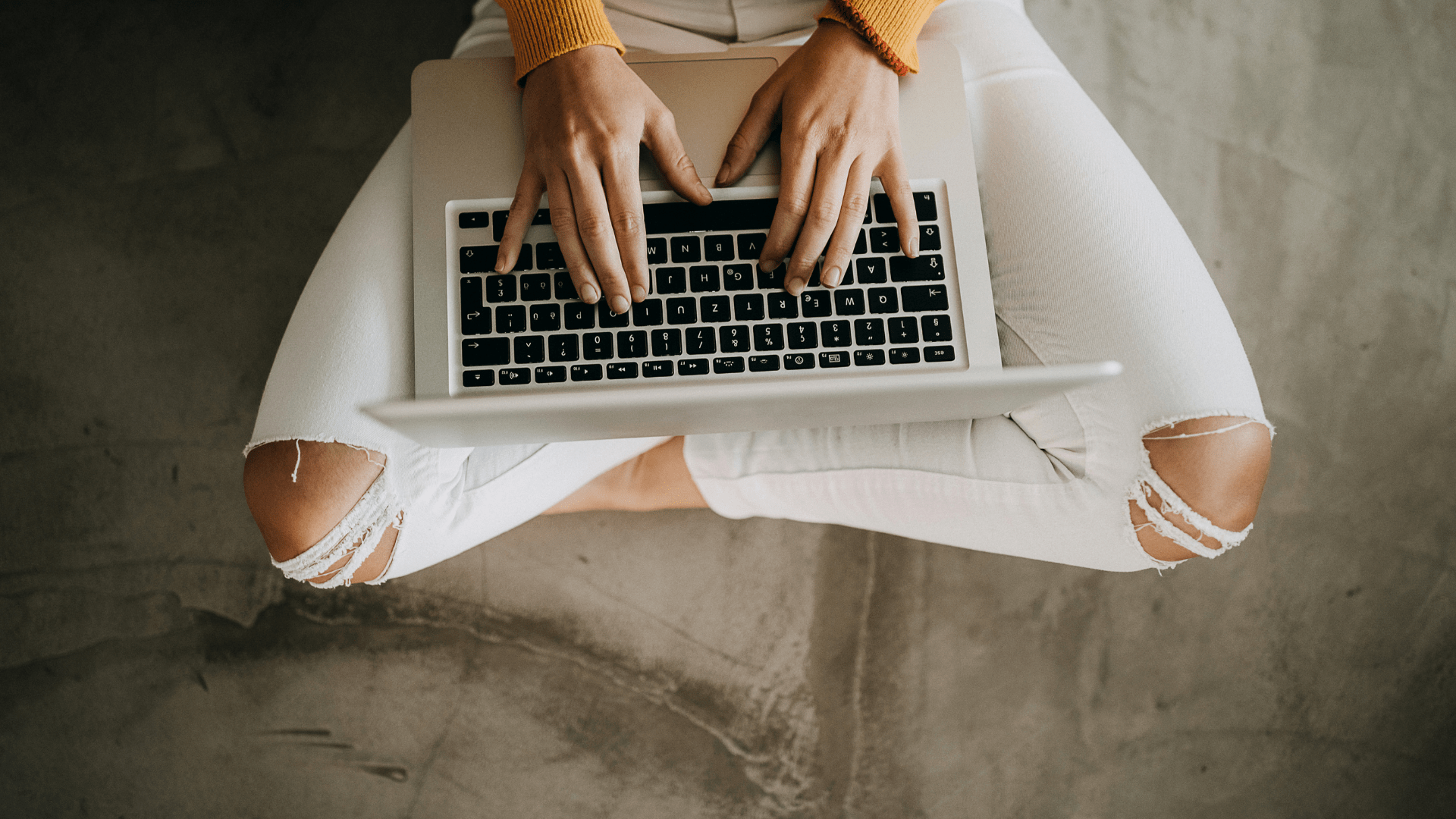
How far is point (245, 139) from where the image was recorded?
1.25 meters

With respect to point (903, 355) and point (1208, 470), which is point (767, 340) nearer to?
point (903, 355)

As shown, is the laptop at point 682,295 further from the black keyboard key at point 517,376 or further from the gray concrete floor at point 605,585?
the gray concrete floor at point 605,585

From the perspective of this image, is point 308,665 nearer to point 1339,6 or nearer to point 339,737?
point 339,737

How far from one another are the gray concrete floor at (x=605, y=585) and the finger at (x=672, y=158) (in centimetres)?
60

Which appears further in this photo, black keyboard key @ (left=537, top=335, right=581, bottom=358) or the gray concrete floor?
the gray concrete floor

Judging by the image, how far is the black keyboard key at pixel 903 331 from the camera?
688 mm

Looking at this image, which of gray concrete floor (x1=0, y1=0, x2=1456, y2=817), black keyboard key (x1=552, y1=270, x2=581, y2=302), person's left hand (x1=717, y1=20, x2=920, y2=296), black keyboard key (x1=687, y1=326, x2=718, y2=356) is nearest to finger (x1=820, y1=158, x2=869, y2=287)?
person's left hand (x1=717, y1=20, x2=920, y2=296)

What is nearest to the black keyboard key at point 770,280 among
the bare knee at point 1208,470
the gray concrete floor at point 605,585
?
the bare knee at point 1208,470

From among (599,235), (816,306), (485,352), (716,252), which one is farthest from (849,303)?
(485,352)

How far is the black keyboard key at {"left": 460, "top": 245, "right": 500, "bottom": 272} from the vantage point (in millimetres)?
694

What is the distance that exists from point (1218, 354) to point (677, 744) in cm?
86

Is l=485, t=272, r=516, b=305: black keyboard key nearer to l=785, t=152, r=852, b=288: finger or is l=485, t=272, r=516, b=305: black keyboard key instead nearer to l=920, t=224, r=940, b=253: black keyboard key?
l=785, t=152, r=852, b=288: finger

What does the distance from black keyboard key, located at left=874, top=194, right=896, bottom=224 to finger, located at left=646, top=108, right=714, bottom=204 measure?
158 mm

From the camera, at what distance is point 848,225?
2.26 feet
